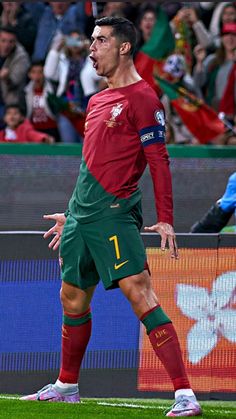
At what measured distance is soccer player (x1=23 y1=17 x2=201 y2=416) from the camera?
19.7 feet

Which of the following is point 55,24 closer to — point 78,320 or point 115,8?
point 115,8

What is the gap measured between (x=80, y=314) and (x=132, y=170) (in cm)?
87

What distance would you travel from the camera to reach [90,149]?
6203mm

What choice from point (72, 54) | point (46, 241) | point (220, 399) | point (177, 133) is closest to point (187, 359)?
point (220, 399)

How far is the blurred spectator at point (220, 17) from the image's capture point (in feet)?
47.1

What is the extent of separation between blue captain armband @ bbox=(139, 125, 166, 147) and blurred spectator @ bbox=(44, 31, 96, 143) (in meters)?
7.82

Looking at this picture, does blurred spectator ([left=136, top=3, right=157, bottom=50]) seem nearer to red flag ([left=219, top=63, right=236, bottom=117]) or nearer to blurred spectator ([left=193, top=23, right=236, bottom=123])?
blurred spectator ([left=193, top=23, right=236, bottom=123])

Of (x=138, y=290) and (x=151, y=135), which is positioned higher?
(x=151, y=135)

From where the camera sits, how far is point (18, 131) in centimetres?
1335

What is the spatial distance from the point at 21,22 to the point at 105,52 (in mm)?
8553

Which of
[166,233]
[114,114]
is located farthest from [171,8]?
[166,233]

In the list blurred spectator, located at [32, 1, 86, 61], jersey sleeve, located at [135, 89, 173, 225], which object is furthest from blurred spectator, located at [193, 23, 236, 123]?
jersey sleeve, located at [135, 89, 173, 225]

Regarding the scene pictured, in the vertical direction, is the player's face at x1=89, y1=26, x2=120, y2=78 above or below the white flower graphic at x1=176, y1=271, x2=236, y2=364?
above

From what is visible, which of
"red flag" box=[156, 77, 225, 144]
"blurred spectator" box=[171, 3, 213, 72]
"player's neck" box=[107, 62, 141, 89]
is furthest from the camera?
"blurred spectator" box=[171, 3, 213, 72]
